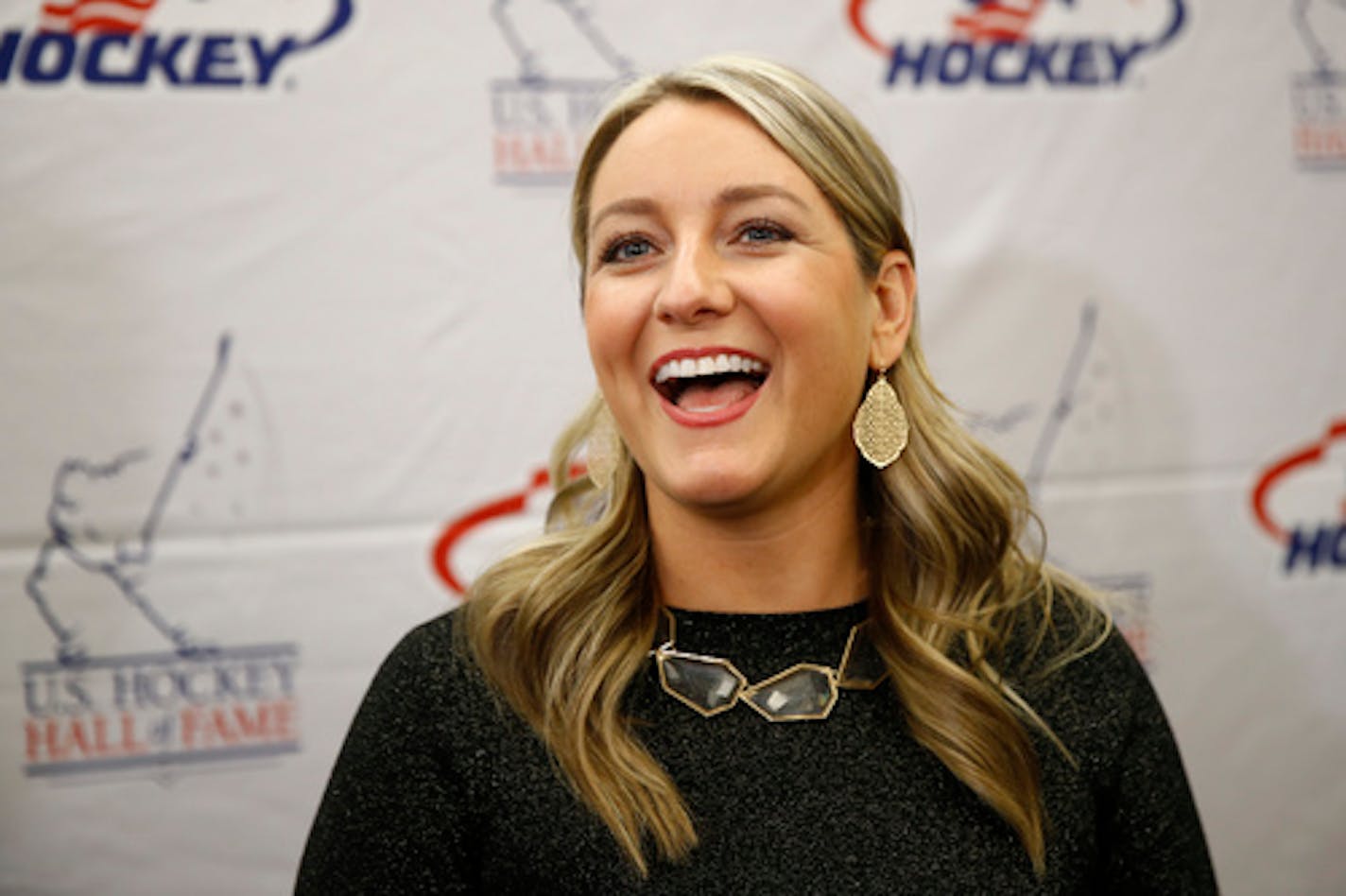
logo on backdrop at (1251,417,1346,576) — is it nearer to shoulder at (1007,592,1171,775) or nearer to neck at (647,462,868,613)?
shoulder at (1007,592,1171,775)

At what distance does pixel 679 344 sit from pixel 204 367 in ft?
2.80

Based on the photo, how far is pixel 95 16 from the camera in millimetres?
1626

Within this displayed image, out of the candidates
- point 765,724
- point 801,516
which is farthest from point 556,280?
point 765,724

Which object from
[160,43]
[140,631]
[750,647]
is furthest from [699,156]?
[140,631]

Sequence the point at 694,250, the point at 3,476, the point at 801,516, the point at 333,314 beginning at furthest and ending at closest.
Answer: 1. the point at 333,314
2. the point at 3,476
3. the point at 801,516
4. the point at 694,250

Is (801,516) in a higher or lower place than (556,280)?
lower

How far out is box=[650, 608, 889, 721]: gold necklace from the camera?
1.16m

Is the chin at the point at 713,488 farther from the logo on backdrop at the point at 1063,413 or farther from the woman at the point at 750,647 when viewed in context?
the logo on backdrop at the point at 1063,413

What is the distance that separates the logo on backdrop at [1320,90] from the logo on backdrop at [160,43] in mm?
1556

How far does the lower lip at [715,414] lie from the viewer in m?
1.10

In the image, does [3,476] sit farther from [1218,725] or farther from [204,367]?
[1218,725]

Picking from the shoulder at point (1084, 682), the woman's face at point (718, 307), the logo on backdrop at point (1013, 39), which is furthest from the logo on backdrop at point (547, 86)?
the shoulder at point (1084, 682)

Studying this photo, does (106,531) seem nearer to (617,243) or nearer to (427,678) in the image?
(427,678)

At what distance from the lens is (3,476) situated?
161 cm
